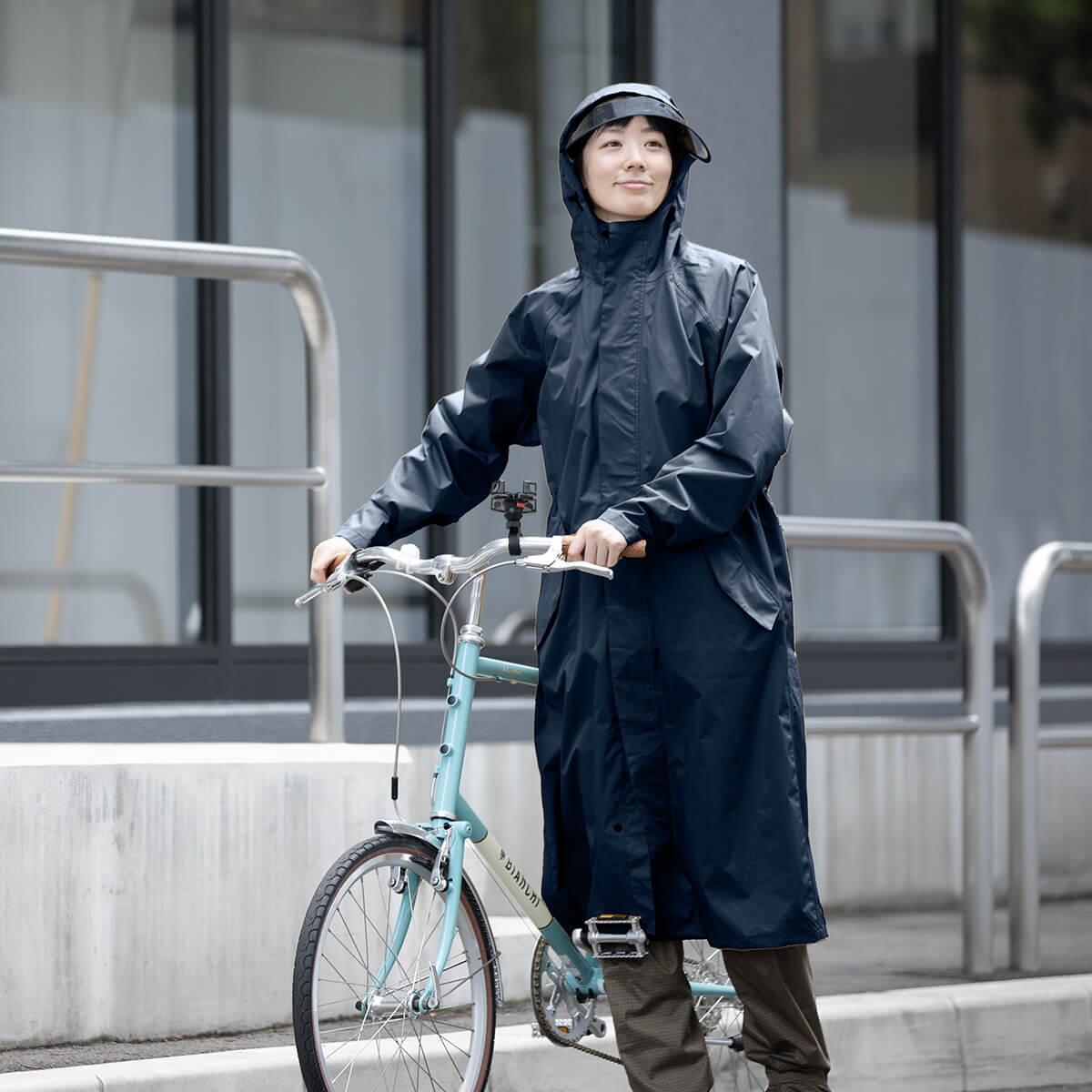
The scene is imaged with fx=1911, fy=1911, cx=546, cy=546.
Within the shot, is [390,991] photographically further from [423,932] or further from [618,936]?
[618,936]

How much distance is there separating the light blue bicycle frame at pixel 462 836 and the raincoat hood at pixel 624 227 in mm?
607

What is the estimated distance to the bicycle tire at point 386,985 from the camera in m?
3.09

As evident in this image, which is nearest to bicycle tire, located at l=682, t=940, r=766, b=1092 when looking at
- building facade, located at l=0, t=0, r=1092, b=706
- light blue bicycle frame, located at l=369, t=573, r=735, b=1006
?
light blue bicycle frame, located at l=369, t=573, r=735, b=1006

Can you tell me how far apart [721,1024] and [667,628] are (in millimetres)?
1013

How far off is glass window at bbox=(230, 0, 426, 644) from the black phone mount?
292 centimetres

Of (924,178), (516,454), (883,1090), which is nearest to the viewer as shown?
(883,1090)

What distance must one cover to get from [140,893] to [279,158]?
303 cm

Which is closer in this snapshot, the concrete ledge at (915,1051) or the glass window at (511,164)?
the concrete ledge at (915,1051)

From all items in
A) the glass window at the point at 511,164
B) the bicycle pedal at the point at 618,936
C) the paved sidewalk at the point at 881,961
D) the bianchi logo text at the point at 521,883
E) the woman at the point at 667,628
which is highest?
the glass window at the point at 511,164

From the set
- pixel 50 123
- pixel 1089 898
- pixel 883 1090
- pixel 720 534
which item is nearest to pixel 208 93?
pixel 50 123

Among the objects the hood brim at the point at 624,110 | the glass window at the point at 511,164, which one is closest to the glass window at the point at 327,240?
the glass window at the point at 511,164

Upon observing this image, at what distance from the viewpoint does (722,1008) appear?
12.6 ft

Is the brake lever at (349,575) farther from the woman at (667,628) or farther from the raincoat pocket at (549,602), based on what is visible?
the raincoat pocket at (549,602)

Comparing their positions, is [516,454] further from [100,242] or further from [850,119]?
[100,242]
